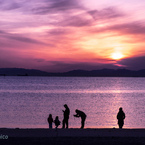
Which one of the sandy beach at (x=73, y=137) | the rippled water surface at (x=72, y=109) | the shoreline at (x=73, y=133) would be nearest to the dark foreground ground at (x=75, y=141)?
the sandy beach at (x=73, y=137)

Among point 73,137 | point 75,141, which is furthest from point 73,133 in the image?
point 75,141

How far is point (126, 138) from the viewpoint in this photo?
11242 mm

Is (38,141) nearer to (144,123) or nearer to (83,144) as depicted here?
(83,144)

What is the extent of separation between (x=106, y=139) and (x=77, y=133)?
1.59 metres

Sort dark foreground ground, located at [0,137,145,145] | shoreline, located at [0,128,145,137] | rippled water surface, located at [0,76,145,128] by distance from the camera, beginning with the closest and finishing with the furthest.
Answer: dark foreground ground, located at [0,137,145,145] < shoreline, located at [0,128,145,137] < rippled water surface, located at [0,76,145,128]

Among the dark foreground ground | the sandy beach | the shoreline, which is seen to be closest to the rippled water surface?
the shoreline

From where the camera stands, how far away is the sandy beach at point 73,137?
10.4m

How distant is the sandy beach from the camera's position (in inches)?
410

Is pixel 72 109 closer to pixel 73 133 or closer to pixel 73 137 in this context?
pixel 73 133

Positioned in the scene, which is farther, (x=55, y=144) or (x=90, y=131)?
(x=90, y=131)

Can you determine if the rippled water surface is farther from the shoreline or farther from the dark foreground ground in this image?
the dark foreground ground

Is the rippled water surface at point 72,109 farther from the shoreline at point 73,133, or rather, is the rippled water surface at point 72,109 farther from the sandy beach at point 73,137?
the sandy beach at point 73,137

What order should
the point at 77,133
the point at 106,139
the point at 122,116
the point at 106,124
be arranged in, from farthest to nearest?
1. the point at 106,124
2. the point at 122,116
3. the point at 77,133
4. the point at 106,139

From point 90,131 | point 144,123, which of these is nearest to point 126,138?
point 90,131
